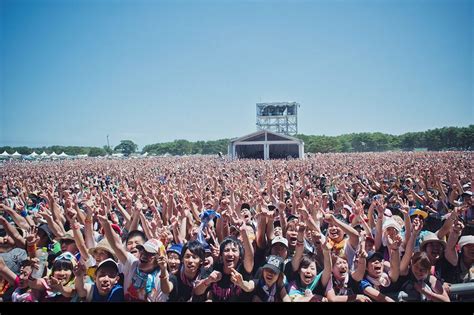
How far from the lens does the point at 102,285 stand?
2.93m

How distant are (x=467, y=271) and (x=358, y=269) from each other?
1.40 metres

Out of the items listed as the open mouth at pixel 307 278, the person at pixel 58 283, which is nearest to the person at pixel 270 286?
the open mouth at pixel 307 278

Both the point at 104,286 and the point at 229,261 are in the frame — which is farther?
the point at 229,261

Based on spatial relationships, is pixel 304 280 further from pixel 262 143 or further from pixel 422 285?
pixel 262 143

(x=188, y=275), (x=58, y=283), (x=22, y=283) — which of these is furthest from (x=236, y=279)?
(x=22, y=283)

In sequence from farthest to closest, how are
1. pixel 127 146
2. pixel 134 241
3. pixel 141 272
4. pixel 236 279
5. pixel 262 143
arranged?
pixel 127 146
pixel 262 143
pixel 134 241
pixel 141 272
pixel 236 279

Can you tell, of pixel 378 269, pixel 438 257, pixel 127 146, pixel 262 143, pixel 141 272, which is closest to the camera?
pixel 378 269

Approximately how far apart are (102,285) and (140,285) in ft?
1.28

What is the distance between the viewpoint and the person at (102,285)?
9.61ft

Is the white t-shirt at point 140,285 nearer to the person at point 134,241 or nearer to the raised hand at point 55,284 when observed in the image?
the person at point 134,241

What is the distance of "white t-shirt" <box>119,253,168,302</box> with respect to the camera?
3.03 m

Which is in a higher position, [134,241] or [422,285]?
[134,241]

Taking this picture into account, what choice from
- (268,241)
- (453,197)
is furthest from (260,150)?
(268,241)

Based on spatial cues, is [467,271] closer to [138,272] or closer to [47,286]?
[138,272]
